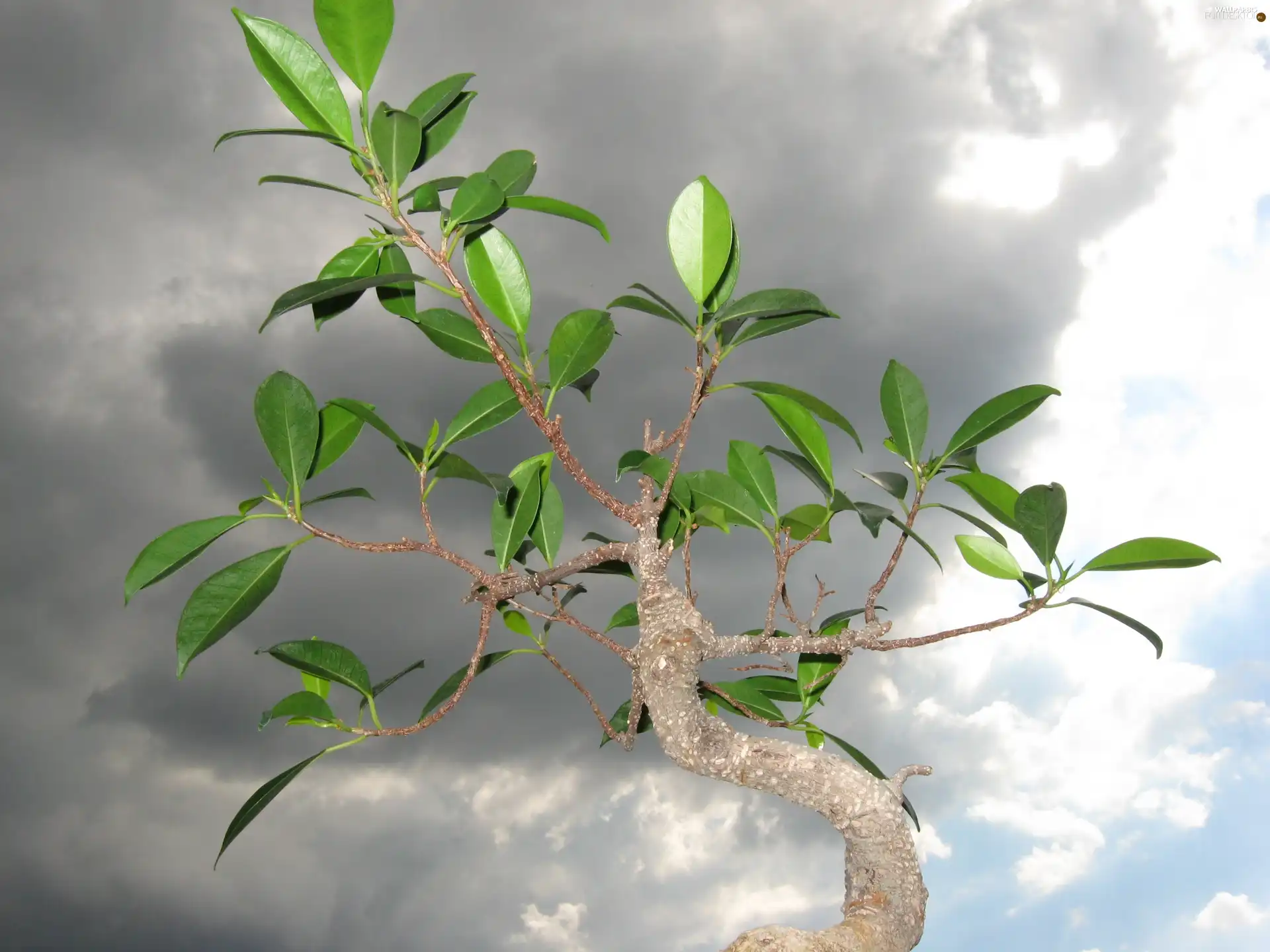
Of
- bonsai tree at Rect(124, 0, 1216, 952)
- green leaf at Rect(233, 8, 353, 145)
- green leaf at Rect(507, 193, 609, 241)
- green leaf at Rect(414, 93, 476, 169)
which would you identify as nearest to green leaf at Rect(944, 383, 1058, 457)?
bonsai tree at Rect(124, 0, 1216, 952)

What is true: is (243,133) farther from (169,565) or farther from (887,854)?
(887,854)

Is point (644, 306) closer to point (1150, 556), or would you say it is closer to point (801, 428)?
point (801, 428)

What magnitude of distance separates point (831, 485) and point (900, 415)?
0.64 feet

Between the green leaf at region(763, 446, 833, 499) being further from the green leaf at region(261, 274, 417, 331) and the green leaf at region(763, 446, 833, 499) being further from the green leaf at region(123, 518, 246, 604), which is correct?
the green leaf at region(123, 518, 246, 604)

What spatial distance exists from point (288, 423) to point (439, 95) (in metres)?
0.62

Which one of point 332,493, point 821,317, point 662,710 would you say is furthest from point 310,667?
point 821,317

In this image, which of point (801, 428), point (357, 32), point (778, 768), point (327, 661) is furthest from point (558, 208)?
point (778, 768)

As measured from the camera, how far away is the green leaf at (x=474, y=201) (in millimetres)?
1523

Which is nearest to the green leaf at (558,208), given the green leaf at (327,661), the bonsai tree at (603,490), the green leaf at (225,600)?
the bonsai tree at (603,490)

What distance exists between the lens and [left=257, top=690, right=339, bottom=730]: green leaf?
1771mm

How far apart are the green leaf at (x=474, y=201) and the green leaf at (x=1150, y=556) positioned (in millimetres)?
1195

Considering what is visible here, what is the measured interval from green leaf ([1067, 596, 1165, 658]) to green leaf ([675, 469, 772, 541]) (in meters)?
0.57

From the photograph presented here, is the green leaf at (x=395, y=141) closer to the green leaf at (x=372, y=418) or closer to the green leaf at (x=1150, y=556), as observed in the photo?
the green leaf at (x=372, y=418)

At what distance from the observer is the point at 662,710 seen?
1.86 m
